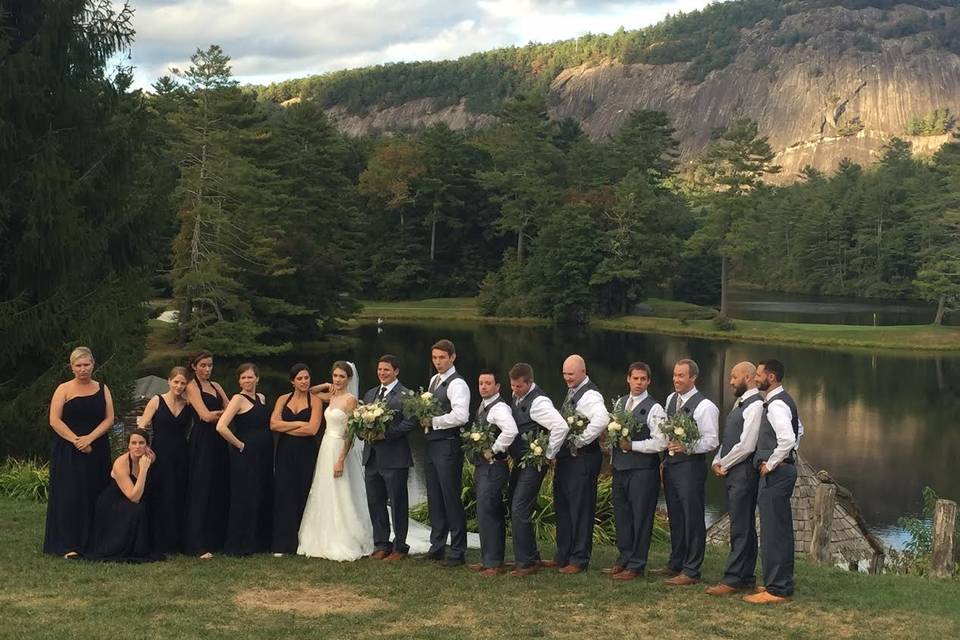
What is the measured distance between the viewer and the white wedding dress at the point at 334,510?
9227mm

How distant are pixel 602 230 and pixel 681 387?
193 feet

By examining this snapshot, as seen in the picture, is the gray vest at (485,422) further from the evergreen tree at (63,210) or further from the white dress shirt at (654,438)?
the evergreen tree at (63,210)

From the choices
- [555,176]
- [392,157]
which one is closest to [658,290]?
[555,176]

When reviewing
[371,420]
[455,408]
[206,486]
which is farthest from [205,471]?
[455,408]

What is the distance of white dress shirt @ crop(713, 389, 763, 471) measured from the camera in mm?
8047

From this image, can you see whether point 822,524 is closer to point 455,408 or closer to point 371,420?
point 455,408

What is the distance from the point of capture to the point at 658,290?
260 feet

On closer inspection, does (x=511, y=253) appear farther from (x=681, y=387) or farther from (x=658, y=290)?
(x=681, y=387)

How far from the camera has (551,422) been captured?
8.47 meters

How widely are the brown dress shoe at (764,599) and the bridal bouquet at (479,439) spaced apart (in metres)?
2.21

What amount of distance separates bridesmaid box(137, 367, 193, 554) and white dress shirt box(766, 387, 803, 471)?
15.2 feet

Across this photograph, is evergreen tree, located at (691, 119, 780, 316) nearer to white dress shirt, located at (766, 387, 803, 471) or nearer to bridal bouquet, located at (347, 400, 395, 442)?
bridal bouquet, located at (347, 400, 395, 442)

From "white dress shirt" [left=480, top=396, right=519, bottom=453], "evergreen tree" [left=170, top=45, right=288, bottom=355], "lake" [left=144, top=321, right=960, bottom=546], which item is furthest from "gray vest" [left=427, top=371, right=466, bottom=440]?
"evergreen tree" [left=170, top=45, right=288, bottom=355]

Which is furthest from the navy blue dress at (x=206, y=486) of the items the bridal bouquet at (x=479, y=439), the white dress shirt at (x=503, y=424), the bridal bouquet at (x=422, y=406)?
the white dress shirt at (x=503, y=424)
